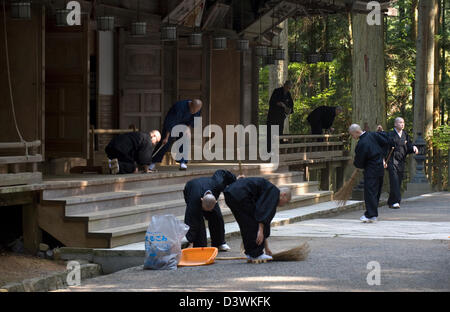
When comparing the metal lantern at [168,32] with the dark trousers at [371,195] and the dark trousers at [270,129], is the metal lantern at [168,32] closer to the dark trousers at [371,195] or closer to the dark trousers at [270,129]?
the dark trousers at [270,129]

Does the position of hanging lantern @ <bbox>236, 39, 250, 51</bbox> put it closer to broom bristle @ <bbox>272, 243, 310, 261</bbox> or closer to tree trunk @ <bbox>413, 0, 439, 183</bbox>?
tree trunk @ <bbox>413, 0, 439, 183</bbox>

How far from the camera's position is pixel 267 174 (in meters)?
19.3

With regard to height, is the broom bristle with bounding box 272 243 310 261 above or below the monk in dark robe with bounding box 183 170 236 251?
below

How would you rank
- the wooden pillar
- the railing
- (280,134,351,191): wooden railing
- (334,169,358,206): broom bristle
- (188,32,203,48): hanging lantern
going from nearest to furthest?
(334,169,358,206): broom bristle → (188,32,203,48): hanging lantern → the railing → (280,134,351,191): wooden railing → the wooden pillar

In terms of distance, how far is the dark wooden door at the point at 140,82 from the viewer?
18500 millimetres

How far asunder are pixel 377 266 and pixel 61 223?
4.44 meters

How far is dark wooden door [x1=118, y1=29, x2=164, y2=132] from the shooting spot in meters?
18.5

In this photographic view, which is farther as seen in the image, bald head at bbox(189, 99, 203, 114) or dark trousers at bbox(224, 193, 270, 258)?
bald head at bbox(189, 99, 203, 114)

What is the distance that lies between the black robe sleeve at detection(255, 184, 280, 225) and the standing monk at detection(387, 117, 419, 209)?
9.33m

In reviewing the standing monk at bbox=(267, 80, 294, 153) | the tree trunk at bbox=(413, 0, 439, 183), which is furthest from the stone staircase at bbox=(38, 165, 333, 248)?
the tree trunk at bbox=(413, 0, 439, 183)

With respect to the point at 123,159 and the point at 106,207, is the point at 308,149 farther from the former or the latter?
the point at 106,207

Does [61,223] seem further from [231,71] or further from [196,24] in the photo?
[231,71]

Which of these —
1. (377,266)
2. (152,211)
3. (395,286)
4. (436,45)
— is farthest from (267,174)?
(436,45)

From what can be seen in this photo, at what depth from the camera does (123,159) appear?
15.7m
